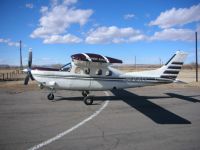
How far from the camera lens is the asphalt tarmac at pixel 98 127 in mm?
7355

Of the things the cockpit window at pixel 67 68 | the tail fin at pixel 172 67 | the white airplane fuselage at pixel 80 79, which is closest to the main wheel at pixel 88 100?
the white airplane fuselage at pixel 80 79

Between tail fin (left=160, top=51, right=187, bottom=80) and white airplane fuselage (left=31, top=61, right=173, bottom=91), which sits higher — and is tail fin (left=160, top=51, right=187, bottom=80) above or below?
above

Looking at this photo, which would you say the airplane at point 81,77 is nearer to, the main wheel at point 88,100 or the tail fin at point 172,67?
the main wheel at point 88,100

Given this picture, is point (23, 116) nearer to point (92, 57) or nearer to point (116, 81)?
point (92, 57)

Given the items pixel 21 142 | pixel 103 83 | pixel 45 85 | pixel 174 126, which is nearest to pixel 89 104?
pixel 103 83

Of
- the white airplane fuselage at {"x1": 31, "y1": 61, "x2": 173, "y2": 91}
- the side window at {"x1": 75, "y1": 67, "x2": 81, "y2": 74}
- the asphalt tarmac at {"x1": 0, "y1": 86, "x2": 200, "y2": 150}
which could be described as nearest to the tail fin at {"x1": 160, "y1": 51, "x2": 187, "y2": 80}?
the white airplane fuselage at {"x1": 31, "y1": 61, "x2": 173, "y2": 91}

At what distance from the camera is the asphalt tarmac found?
7.36m

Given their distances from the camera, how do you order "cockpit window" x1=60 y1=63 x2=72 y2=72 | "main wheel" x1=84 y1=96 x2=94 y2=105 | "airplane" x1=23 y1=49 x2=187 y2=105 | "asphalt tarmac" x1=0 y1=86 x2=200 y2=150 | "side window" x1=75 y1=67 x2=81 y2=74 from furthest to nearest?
1. "cockpit window" x1=60 y1=63 x2=72 y2=72
2. "side window" x1=75 y1=67 x2=81 y2=74
3. "airplane" x1=23 y1=49 x2=187 y2=105
4. "main wheel" x1=84 y1=96 x2=94 y2=105
5. "asphalt tarmac" x1=0 y1=86 x2=200 y2=150

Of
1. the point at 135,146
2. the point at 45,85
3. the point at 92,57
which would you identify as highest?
the point at 92,57

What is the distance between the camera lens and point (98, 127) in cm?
943

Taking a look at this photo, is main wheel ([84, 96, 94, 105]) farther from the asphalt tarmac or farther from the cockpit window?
the cockpit window

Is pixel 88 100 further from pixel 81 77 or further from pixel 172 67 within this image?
pixel 172 67

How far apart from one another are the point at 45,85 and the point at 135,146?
9652mm

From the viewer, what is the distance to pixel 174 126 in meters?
9.68
